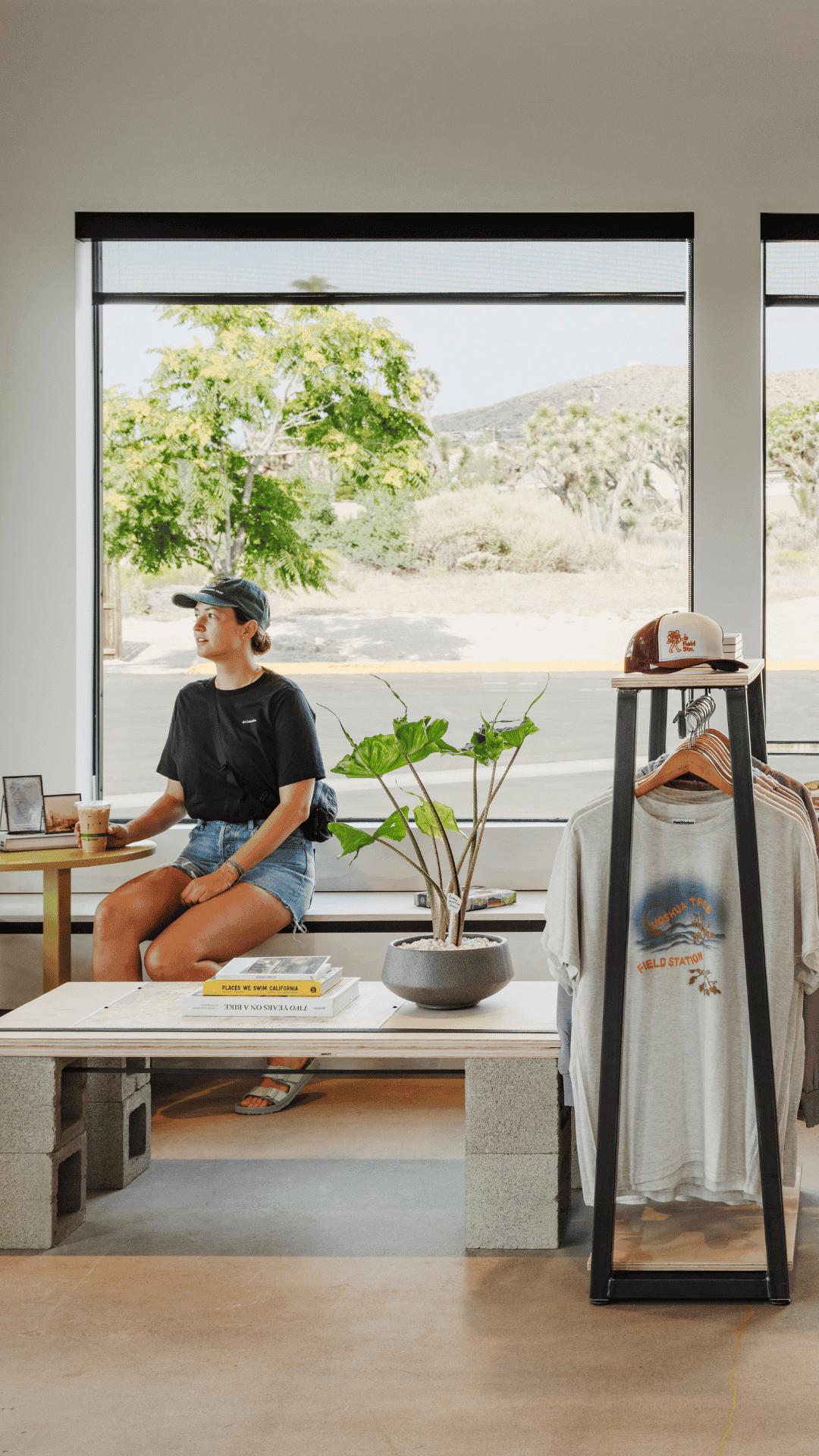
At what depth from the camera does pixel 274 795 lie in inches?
150

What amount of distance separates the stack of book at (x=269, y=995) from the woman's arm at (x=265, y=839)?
2.46ft

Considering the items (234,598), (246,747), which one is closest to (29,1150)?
(246,747)

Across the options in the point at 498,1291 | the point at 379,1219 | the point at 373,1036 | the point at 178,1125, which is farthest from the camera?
the point at 178,1125

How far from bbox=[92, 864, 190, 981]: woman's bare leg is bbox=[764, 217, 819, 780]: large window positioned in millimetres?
2292

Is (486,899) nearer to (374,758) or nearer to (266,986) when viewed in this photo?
(266,986)

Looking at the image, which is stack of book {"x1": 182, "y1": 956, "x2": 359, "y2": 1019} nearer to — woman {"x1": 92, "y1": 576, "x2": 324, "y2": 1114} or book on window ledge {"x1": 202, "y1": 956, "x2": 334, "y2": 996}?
book on window ledge {"x1": 202, "y1": 956, "x2": 334, "y2": 996}

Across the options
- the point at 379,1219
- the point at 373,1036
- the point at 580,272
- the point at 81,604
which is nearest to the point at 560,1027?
the point at 373,1036

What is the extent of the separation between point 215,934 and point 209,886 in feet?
0.50

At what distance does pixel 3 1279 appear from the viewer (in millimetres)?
2520

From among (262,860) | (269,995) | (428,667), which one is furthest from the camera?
(428,667)

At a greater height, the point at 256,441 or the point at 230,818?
the point at 256,441

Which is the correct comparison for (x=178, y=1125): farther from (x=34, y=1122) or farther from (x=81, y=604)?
(x=81, y=604)

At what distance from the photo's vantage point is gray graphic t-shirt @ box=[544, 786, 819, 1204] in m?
2.36

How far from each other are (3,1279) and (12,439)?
2904 millimetres
